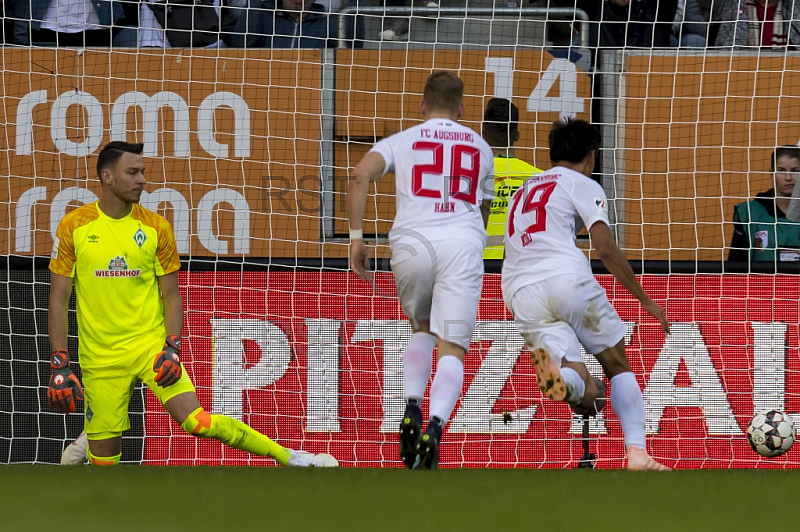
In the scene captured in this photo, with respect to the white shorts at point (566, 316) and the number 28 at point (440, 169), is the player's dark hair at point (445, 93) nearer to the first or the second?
the number 28 at point (440, 169)

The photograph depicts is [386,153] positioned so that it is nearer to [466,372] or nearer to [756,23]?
[466,372]

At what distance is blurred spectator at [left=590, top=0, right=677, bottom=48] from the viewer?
25.3ft

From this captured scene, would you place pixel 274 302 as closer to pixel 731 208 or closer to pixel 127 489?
pixel 731 208

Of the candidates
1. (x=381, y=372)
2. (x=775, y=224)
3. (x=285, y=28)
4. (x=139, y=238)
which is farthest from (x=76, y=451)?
(x=775, y=224)

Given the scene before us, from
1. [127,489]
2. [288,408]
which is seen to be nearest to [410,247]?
[127,489]

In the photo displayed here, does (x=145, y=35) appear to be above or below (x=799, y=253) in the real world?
above

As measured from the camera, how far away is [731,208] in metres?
7.53

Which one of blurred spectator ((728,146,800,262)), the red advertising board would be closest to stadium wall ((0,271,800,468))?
the red advertising board

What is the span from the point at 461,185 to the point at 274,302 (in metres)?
2.34

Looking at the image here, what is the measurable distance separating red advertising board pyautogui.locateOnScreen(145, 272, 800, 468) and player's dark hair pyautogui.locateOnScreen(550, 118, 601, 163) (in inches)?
67.6

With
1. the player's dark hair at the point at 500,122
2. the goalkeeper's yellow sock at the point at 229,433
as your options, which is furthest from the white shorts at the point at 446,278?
the player's dark hair at the point at 500,122

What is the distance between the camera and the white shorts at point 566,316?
5441 millimetres

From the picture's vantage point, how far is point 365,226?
301 inches

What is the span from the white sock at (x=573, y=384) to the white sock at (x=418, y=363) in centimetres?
64
